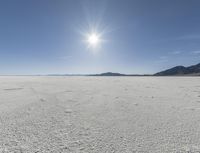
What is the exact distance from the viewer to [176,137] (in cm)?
356

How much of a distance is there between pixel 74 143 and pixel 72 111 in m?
2.67

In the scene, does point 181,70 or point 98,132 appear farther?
point 181,70

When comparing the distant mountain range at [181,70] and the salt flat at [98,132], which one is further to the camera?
the distant mountain range at [181,70]

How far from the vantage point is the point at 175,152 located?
2918mm

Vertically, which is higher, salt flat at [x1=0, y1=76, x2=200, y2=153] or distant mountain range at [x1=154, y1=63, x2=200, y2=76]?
distant mountain range at [x1=154, y1=63, x2=200, y2=76]

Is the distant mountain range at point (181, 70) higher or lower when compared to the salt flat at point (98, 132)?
higher

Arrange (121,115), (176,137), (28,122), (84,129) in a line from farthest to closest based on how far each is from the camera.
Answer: (121,115), (28,122), (84,129), (176,137)

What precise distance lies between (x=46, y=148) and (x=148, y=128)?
260cm

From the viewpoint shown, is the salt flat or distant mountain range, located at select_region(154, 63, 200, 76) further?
distant mountain range, located at select_region(154, 63, 200, 76)

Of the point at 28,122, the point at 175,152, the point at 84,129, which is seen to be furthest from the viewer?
the point at 28,122

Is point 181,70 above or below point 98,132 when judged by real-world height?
above

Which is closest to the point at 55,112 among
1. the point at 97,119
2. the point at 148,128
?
the point at 97,119

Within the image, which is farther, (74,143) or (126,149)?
(74,143)

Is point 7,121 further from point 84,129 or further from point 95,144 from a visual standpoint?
point 95,144
